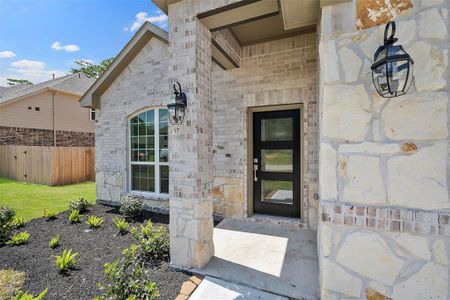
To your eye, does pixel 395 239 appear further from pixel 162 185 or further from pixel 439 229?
pixel 162 185

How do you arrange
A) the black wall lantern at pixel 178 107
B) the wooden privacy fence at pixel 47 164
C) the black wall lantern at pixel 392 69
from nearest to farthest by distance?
the black wall lantern at pixel 392 69 → the black wall lantern at pixel 178 107 → the wooden privacy fence at pixel 47 164

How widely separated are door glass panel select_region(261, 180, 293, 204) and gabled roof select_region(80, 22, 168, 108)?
4.15 metres

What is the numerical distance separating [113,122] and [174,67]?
4169 millimetres

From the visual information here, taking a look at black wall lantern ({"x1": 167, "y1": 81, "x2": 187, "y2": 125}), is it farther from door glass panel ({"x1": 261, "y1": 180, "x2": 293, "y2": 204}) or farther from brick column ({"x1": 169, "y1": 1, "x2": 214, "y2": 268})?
door glass panel ({"x1": 261, "y1": 180, "x2": 293, "y2": 204})

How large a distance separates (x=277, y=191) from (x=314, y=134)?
1.44 meters

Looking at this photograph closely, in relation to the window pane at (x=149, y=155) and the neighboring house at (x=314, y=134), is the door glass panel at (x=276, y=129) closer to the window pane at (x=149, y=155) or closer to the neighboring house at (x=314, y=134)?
the neighboring house at (x=314, y=134)

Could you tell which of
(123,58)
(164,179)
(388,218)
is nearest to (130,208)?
(164,179)

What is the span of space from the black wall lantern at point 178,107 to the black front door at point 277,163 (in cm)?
221

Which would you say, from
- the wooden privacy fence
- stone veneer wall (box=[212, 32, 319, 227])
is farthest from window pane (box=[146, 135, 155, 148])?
the wooden privacy fence

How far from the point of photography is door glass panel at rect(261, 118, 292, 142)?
440 centimetres

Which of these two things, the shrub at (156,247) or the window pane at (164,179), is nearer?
the shrub at (156,247)

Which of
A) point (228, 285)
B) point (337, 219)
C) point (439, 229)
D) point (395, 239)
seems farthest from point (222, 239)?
point (439, 229)

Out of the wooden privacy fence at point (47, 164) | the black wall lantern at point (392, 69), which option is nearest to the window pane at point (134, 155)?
the black wall lantern at point (392, 69)

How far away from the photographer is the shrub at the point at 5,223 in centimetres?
379
